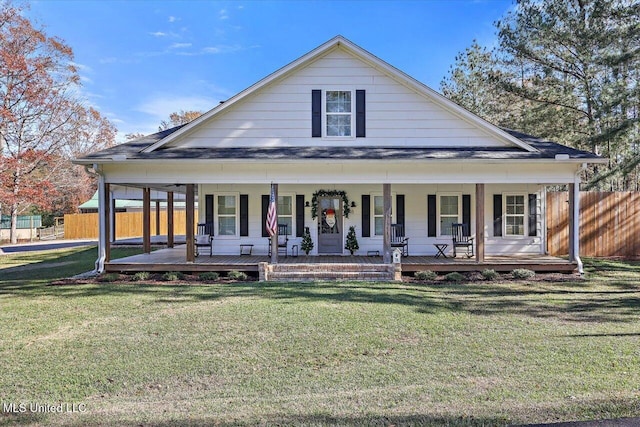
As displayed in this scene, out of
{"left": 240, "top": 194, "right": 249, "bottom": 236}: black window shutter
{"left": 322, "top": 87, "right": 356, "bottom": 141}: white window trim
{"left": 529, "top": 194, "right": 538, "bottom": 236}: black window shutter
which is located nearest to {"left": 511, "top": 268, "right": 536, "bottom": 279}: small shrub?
{"left": 529, "top": 194, "right": 538, "bottom": 236}: black window shutter

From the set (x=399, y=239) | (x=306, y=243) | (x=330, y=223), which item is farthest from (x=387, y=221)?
(x=306, y=243)

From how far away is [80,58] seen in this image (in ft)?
81.1

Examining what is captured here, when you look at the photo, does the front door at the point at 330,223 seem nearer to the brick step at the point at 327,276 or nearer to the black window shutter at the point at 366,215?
the black window shutter at the point at 366,215

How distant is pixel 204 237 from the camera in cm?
1340

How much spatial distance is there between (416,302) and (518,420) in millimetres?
4690

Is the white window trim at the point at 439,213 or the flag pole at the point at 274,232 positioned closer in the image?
the flag pole at the point at 274,232

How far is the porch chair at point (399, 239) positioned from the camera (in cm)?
1307

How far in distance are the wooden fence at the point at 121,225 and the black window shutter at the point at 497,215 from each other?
22.1m

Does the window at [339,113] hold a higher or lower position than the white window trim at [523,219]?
higher

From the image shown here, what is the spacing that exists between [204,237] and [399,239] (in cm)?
631

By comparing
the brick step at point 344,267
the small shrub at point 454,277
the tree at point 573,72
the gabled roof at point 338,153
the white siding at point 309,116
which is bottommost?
the small shrub at point 454,277

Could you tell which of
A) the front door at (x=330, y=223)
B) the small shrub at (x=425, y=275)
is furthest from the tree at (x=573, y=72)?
the front door at (x=330, y=223)

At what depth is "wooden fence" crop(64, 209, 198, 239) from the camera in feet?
95.3

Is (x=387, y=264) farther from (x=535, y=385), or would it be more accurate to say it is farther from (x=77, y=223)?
(x=77, y=223)
